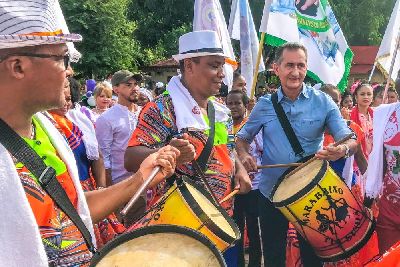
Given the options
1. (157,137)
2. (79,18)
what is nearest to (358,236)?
(157,137)

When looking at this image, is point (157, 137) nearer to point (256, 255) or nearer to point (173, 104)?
point (173, 104)

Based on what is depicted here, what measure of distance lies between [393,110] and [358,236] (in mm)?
856

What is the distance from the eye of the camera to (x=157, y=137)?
10.6 ft

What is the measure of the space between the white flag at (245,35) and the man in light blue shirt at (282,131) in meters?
3.39

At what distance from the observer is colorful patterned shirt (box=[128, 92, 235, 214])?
3232mm

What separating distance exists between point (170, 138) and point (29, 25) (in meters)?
1.61

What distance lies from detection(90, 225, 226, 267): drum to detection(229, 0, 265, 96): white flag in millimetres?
5737

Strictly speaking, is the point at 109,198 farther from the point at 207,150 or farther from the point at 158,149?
the point at 207,150

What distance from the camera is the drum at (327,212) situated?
3.49 metres

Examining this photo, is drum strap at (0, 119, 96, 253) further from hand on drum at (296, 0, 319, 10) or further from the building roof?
the building roof

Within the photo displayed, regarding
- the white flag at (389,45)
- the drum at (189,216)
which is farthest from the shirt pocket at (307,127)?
the white flag at (389,45)

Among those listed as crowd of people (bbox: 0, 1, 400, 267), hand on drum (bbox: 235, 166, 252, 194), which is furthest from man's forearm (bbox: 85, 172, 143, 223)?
hand on drum (bbox: 235, 166, 252, 194)

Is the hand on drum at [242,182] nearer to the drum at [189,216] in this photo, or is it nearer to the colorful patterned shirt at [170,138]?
the colorful patterned shirt at [170,138]

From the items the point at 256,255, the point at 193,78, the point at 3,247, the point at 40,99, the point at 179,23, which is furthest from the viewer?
the point at 179,23
